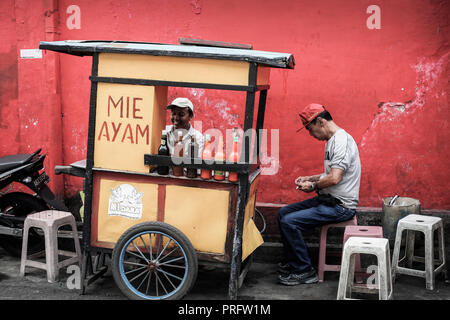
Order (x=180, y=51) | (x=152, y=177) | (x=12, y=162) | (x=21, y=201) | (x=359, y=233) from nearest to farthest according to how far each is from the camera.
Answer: (x=180, y=51)
(x=152, y=177)
(x=359, y=233)
(x=12, y=162)
(x=21, y=201)

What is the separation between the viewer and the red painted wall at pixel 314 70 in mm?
5949

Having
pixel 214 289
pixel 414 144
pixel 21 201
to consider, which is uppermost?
pixel 414 144

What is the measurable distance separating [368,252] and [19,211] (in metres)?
3.59

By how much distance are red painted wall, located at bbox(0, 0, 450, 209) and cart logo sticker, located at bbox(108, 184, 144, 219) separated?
1.84m

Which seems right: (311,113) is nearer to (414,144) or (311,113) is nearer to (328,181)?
(328,181)

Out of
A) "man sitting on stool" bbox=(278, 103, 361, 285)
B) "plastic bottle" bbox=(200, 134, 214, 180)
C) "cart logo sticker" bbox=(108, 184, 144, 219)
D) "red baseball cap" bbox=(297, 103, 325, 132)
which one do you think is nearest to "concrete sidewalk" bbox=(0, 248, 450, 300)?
"man sitting on stool" bbox=(278, 103, 361, 285)

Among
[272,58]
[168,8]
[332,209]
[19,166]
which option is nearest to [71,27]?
[168,8]

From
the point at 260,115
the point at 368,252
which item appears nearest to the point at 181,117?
the point at 260,115

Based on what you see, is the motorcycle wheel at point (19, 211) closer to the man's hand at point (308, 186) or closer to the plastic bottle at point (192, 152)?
the plastic bottle at point (192, 152)

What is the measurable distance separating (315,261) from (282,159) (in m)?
1.19

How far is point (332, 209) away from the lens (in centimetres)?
512

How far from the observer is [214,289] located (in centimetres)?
503

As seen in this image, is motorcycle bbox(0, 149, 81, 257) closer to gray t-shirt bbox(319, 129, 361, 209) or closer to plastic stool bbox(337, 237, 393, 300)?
gray t-shirt bbox(319, 129, 361, 209)
